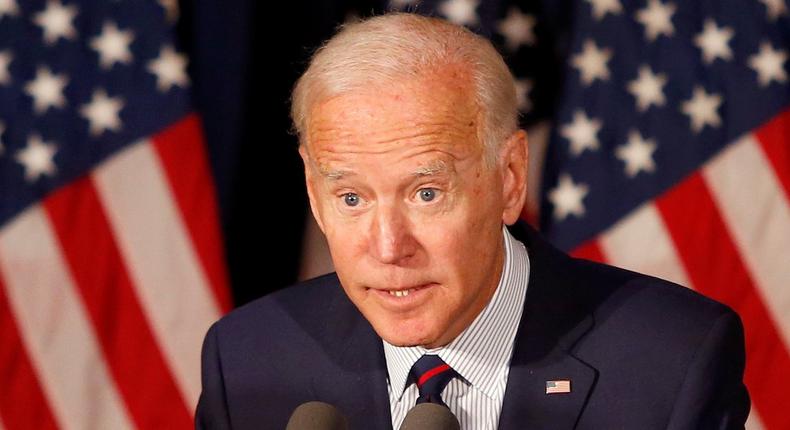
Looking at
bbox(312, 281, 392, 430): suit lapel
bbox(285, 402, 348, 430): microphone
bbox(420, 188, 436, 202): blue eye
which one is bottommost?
bbox(312, 281, 392, 430): suit lapel

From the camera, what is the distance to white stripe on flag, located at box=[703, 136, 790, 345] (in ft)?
11.0

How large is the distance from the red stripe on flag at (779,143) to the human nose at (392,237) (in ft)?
6.15

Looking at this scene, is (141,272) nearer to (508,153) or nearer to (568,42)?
(568,42)

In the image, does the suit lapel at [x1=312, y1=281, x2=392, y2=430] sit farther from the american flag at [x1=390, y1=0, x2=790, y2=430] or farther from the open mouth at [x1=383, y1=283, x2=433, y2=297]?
the american flag at [x1=390, y1=0, x2=790, y2=430]

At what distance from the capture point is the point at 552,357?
2107 mm

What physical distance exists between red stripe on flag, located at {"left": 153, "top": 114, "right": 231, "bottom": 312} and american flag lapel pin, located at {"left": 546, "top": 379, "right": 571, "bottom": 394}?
157 cm

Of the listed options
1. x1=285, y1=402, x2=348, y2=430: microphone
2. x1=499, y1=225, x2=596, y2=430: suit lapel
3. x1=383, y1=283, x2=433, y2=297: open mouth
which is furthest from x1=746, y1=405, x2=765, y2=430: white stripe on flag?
x1=285, y1=402, x2=348, y2=430: microphone

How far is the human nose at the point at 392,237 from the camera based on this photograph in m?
1.81

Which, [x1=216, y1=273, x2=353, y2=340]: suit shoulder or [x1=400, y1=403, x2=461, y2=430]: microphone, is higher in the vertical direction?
[x1=400, y1=403, x2=461, y2=430]: microphone

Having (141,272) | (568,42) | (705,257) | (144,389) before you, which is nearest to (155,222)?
(141,272)

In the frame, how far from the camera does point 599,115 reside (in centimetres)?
342

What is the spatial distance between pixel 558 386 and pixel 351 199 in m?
0.53

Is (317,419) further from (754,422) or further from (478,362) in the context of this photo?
(754,422)

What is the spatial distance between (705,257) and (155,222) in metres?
1.66
